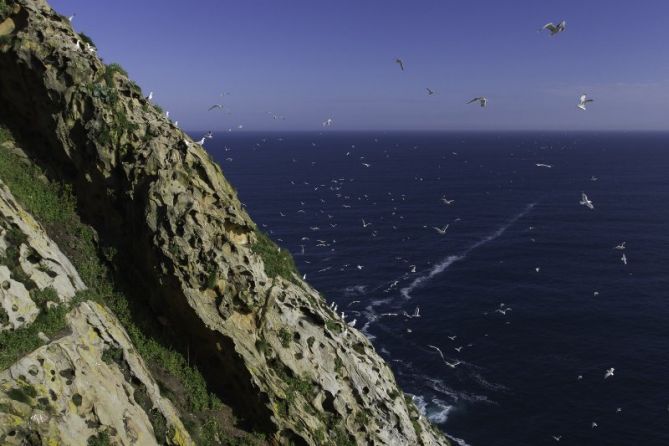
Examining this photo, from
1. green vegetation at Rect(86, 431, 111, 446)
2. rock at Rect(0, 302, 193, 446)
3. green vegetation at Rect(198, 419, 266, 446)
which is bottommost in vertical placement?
green vegetation at Rect(198, 419, 266, 446)

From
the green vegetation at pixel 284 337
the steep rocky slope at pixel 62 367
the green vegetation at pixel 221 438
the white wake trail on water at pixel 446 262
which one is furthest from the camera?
the white wake trail on water at pixel 446 262

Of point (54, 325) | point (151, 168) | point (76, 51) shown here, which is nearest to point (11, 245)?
point (54, 325)

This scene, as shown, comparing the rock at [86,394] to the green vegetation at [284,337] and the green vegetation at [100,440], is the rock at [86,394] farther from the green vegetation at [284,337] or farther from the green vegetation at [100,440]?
A: the green vegetation at [284,337]

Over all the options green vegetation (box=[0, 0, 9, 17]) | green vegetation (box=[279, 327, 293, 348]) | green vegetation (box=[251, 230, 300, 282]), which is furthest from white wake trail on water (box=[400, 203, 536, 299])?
green vegetation (box=[0, 0, 9, 17])

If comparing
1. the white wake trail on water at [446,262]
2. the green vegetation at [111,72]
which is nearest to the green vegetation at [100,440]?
the green vegetation at [111,72]

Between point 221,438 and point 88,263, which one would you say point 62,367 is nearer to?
point 88,263

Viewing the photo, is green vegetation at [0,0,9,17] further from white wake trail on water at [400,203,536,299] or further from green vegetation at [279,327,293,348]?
white wake trail on water at [400,203,536,299]

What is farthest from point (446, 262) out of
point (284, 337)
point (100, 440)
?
point (100, 440)
